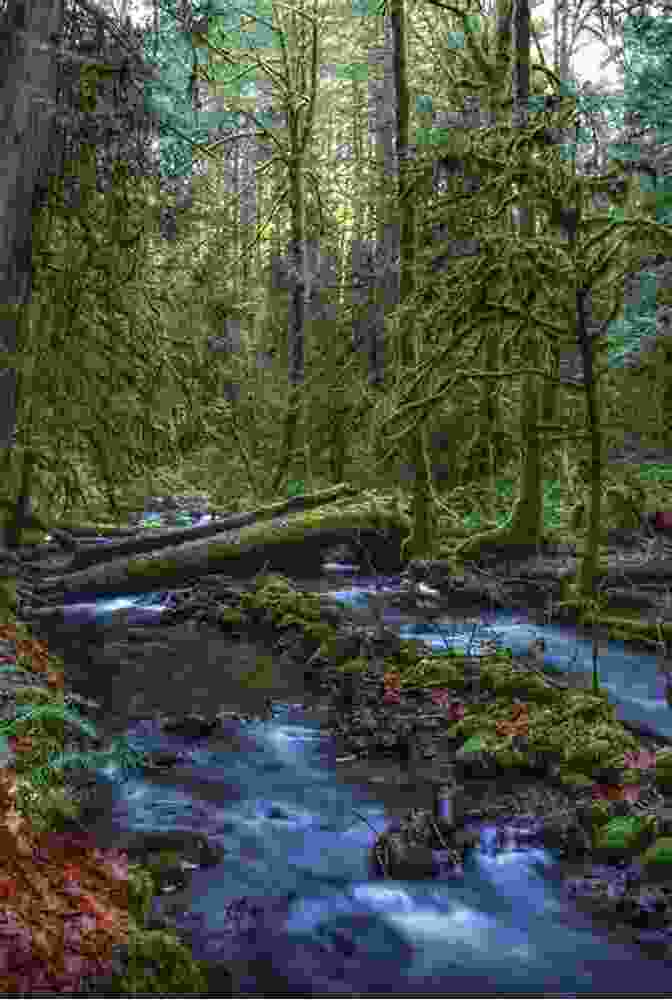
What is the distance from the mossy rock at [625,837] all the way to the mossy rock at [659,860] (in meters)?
0.14

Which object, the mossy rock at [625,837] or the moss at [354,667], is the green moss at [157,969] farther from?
the moss at [354,667]

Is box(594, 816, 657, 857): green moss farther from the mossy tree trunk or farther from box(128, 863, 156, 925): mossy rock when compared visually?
the mossy tree trunk

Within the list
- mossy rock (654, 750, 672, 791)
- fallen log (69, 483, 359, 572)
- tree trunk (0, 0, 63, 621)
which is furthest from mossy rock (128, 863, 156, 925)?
fallen log (69, 483, 359, 572)

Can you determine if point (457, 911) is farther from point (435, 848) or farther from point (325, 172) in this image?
point (325, 172)

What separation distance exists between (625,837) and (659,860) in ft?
0.90

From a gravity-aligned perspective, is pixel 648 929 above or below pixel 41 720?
below

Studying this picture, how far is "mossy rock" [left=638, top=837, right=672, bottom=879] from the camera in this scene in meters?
4.28

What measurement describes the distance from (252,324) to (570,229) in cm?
1315

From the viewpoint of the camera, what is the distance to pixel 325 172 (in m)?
29.1

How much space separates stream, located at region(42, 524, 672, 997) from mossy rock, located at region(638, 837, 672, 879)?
1.54 feet

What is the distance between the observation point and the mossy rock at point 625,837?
14.9 ft

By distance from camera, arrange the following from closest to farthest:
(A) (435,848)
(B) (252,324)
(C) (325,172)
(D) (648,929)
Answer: (D) (648,929)
(A) (435,848)
(B) (252,324)
(C) (325,172)

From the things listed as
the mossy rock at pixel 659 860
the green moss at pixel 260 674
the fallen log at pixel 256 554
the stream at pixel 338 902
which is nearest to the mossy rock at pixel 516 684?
the stream at pixel 338 902

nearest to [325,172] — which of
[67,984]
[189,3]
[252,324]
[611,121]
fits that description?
[252,324]
